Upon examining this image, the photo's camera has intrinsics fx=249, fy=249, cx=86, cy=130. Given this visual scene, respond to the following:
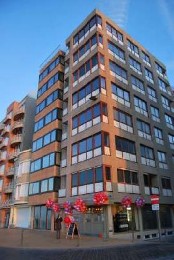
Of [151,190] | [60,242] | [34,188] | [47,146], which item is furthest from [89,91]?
[60,242]

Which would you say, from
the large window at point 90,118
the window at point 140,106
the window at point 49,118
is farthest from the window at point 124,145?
the window at point 49,118

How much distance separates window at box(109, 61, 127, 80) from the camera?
29619 millimetres

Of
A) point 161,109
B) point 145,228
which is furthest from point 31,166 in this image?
point 161,109

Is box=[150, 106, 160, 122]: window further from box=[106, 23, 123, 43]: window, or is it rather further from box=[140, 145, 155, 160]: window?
box=[106, 23, 123, 43]: window

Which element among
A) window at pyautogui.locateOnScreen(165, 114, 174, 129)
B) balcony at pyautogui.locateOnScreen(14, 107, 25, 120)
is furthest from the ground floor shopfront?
balcony at pyautogui.locateOnScreen(14, 107, 25, 120)

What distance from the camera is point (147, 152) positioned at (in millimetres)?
29547

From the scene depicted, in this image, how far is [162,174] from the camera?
99.1ft

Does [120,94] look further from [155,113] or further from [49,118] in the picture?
[49,118]

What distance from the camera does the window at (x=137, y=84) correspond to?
106 ft

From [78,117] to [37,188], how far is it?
1132cm

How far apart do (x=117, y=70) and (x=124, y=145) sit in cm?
971

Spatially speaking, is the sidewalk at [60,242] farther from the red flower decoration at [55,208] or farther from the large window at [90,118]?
the large window at [90,118]

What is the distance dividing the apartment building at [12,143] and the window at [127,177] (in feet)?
67.9

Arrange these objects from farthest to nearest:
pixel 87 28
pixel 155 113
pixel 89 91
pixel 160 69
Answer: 1. pixel 160 69
2. pixel 155 113
3. pixel 87 28
4. pixel 89 91
